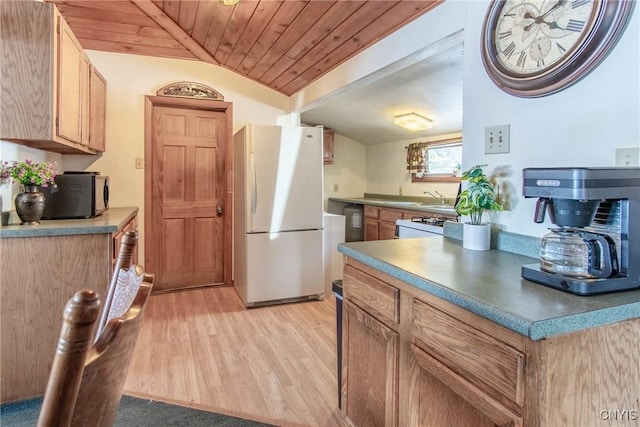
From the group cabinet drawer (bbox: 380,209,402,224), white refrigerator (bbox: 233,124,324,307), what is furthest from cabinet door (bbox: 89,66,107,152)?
cabinet drawer (bbox: 380,209,402,224)

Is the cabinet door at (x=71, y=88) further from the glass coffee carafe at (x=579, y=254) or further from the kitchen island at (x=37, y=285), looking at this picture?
the glass coffee carafe at (x=579, y=254)

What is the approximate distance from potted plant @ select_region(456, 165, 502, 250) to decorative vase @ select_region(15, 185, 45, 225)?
219 centimetres

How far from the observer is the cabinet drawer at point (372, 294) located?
1.29m

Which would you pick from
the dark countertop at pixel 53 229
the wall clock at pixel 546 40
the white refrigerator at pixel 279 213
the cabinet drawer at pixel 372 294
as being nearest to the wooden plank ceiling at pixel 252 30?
the wall clock at pixel 546 40

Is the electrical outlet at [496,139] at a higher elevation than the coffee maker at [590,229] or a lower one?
higher

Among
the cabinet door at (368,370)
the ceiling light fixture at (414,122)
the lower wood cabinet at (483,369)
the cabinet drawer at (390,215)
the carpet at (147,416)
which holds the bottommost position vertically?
the carpet at (147,416)

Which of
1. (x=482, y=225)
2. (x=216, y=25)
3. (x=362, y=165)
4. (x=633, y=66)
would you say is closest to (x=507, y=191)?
(x=482, y=225)

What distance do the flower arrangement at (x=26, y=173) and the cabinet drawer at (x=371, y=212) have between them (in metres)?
3.43

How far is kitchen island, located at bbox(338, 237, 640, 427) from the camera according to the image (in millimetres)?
812

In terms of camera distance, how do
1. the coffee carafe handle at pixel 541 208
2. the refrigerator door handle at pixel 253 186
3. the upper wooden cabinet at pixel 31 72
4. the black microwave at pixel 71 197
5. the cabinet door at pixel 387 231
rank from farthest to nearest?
the cabinet door at pixel 387 231, the refrigerator door handle at pixel 253 186, the black microwave at pixel 71 197, the upper wooden cabinet at pixel 31 72, the coffee carafe handle at pixel 541 208

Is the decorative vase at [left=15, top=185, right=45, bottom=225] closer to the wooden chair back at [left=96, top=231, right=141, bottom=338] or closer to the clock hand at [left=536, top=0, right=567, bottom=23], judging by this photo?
the wooden chair back at [left=96, top=231, right=141, bottom=338]

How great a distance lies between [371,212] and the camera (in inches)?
192

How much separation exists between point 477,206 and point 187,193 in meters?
3.07

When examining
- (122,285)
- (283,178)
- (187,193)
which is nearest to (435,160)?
(283,178)
